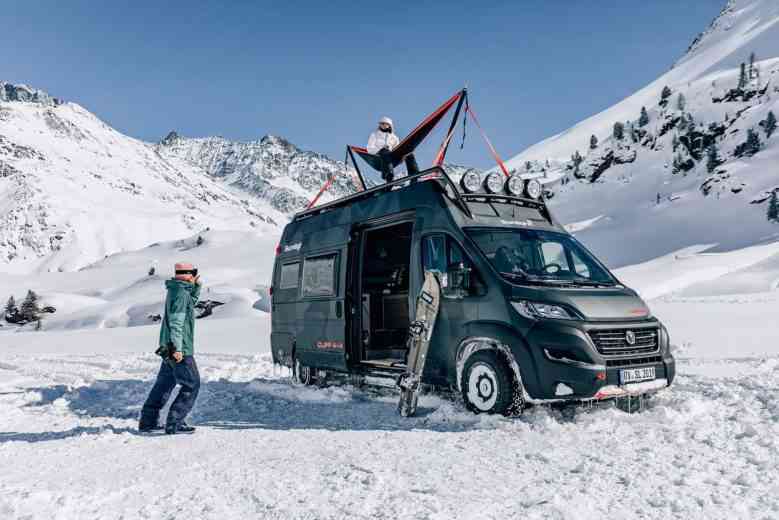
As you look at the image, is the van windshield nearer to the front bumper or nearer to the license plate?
the front bumper

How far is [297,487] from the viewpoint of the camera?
4570 millimetres

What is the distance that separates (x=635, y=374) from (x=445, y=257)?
2389 millimetres

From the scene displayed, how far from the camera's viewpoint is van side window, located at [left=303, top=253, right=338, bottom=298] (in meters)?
9.15

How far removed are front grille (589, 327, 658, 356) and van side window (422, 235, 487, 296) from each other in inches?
49.8

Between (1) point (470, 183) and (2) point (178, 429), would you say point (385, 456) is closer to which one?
(2) point (178, 429)

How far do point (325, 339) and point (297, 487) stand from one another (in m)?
4.64

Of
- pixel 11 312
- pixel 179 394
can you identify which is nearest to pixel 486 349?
pixel 179 394

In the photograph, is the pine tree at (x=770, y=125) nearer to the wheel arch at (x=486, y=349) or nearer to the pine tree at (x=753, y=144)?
the pine tree at (x=753, y=144)

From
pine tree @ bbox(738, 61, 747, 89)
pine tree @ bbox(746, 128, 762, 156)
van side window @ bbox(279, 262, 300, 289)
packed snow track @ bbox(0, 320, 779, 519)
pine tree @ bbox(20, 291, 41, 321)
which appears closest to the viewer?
packed snow track @ bbox(0, 320, 779, 519)

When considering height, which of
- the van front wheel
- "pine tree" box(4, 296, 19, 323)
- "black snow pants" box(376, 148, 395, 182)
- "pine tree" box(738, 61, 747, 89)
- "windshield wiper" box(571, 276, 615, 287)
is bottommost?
the van front wheel

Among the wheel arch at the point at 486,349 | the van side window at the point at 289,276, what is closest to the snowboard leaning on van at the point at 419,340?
the wheel arch at the point at 486,349

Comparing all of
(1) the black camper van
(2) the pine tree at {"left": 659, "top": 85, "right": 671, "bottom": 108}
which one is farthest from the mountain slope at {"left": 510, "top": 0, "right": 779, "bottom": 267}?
(1) the black camper van

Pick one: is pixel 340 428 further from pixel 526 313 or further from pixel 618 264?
pixel 618 264

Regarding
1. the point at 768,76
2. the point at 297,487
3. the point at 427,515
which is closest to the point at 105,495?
the point at 297,487
